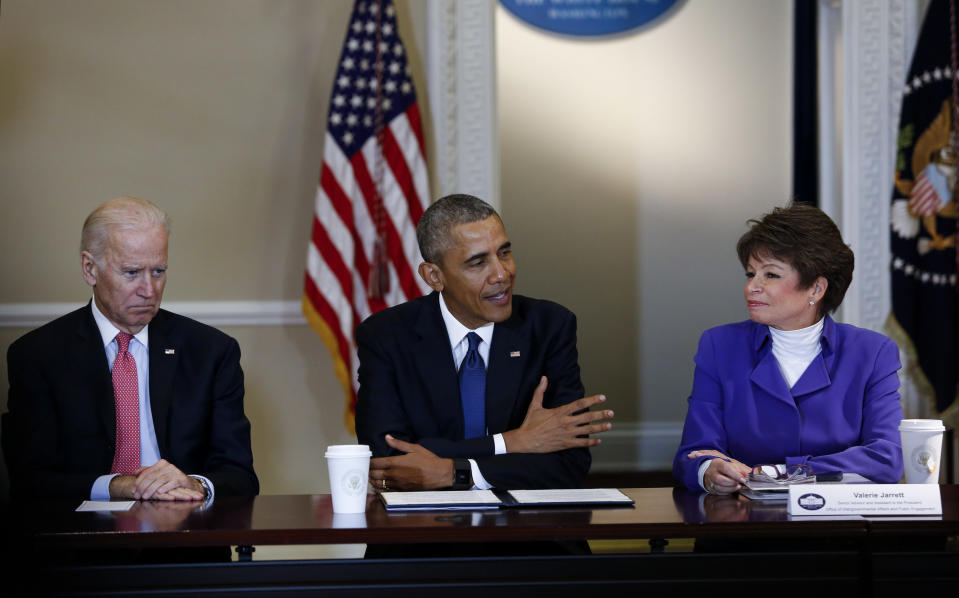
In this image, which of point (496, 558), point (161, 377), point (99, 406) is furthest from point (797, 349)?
point (99, 406)

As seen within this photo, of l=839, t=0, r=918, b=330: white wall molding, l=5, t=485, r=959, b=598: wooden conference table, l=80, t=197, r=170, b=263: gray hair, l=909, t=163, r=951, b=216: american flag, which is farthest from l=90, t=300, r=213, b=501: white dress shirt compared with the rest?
l=909, t=163, r=951, b=216: american flag

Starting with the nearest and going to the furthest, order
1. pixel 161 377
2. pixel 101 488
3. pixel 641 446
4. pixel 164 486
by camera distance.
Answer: pixel 164 486, pixel 101 488, pixel 161 377, pixel 641 446

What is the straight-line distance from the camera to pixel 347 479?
189cm

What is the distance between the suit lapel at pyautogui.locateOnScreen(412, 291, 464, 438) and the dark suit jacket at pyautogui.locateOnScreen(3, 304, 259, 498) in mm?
475

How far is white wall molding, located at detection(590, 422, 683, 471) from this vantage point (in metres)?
5.74

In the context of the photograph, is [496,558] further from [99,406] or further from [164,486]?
[99,406]

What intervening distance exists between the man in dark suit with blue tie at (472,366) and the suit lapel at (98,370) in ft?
1.96

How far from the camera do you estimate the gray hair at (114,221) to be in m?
2.53

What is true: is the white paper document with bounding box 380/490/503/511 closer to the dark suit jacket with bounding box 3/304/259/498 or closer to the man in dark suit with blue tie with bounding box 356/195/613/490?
the man in dark suit with blue tie with bounding box 356/195/613/490

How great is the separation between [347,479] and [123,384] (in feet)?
3.01

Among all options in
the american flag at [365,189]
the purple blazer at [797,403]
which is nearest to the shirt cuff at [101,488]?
the purple blazer at [797,403]

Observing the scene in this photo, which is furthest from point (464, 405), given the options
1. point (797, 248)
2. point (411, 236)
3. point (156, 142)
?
point (156, 142)

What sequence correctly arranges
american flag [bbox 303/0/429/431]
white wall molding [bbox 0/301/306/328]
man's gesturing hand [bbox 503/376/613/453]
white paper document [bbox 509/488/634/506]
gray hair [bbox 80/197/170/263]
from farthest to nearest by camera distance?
white wall molding [bbox 0/301/306/328] → american flag [bbox 303/0/429/431] → gray hair [bbox 80/197/170/263] → man's gesturing hand [bbox 503/376/613/453] → white paper document [bbox 509/488/634/506]

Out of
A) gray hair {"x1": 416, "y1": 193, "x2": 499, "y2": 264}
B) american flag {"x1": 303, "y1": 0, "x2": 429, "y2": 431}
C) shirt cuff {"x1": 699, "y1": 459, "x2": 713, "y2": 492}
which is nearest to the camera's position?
shirt cuff {"x1": 699, "y1": 459, "x2": 713, "y2": 492}
